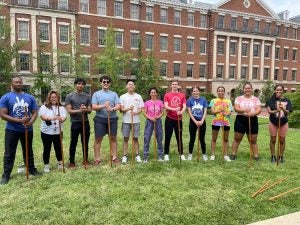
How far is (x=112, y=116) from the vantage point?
6.99 meters

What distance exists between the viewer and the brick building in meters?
29.7

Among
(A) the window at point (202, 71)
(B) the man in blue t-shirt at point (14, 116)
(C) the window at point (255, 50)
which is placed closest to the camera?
(B) the man in blue t-shirt at point (14, 116)

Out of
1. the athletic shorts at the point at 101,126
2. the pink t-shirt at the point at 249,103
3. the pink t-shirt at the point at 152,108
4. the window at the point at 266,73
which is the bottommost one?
the athletic shorts at the point at 101,126

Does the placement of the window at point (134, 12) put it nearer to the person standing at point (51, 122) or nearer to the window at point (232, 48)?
the window at point (232, 48)

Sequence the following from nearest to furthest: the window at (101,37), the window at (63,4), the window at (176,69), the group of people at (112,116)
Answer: the group of people at (112,116) < the window at (63,4) < the window at (101,37) < the window at (176,69)

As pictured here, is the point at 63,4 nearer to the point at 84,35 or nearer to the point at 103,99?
the point at 84,35

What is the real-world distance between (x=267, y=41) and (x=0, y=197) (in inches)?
1731

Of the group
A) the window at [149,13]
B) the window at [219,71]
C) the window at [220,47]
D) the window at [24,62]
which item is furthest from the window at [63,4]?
the window at [219,71]

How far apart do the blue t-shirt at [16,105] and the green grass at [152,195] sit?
1.06 metres

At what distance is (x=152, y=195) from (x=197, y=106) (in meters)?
2.88

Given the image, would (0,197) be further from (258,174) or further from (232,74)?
(232,74)

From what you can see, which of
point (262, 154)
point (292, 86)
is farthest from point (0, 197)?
point (292, 86)

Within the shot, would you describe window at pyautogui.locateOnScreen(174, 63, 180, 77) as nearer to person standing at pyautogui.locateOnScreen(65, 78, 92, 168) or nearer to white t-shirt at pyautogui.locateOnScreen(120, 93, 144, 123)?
white t-shirt at pyautogui.locateOnScreen(120, 93, 144, 123)

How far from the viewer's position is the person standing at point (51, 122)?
6527mm
